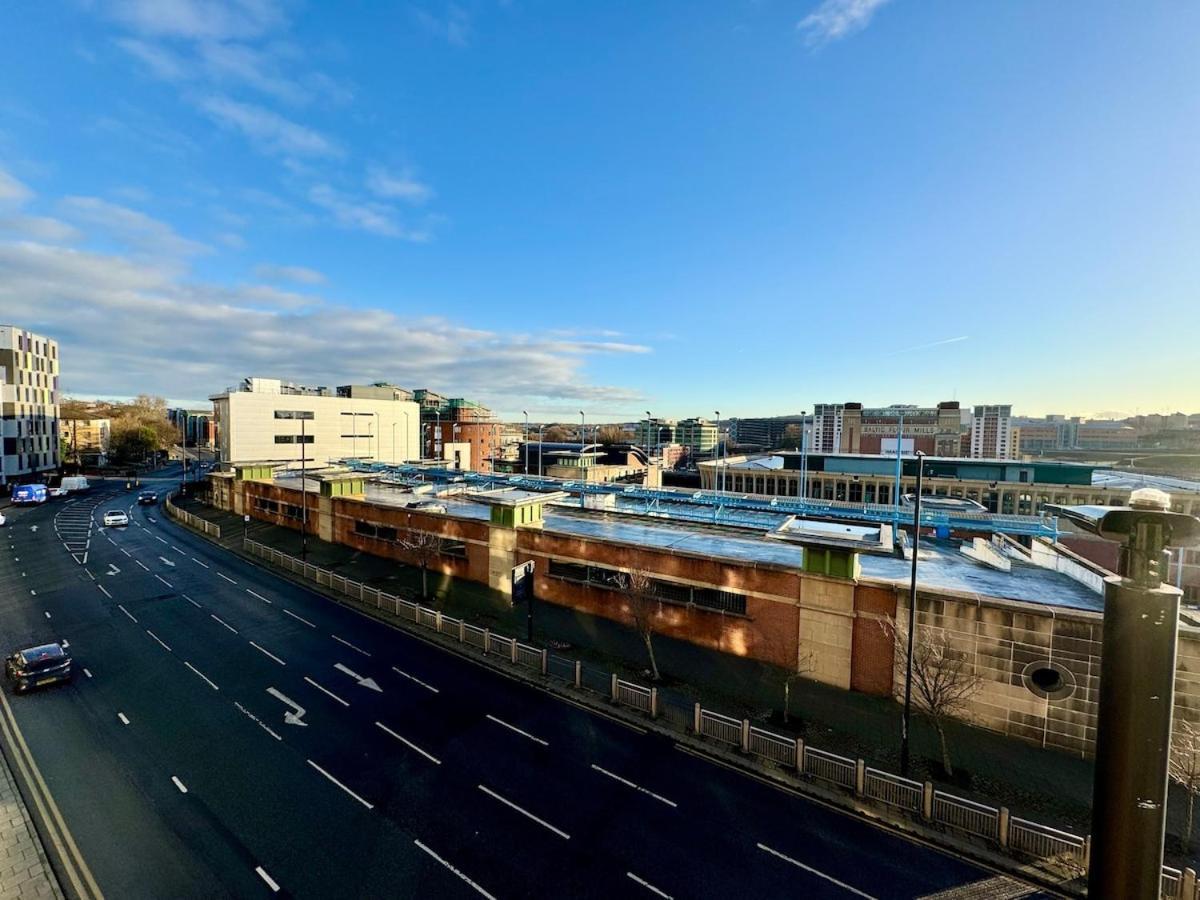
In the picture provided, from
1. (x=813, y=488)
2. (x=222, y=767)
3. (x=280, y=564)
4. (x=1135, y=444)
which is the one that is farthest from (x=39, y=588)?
(x=1135, y=444)

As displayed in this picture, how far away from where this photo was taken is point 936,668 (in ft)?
56.7

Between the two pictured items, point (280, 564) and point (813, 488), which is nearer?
point (280, 564)

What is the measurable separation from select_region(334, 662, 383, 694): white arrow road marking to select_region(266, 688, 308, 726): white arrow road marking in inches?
87.2

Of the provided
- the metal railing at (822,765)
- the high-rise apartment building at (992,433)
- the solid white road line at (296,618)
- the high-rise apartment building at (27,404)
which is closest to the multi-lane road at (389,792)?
the metal railing at (822,765)

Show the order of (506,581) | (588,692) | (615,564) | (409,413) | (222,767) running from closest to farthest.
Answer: (222,767) → (588,692) → (615,564) → (506,581) → (409,413)

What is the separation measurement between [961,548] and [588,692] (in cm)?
2103

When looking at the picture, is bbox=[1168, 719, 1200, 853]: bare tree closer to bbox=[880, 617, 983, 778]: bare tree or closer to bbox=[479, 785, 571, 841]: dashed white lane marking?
bbox=[880, 617, 983, 778]: bare tree

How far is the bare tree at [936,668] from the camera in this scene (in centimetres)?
1662

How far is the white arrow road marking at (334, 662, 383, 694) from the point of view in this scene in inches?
779

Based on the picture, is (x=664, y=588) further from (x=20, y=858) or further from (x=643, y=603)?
(x=20, y=858)

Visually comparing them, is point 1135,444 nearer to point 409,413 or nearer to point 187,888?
point 409,413

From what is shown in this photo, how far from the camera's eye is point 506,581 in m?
30.5

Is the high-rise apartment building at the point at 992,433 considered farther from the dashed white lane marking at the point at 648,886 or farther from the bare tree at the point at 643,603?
the dashed white lane marking at the point at 648,886

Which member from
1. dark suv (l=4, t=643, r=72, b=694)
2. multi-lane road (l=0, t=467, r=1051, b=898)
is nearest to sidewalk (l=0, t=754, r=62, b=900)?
multi-lane road (l=0, t=467, r=1051, b=898)
